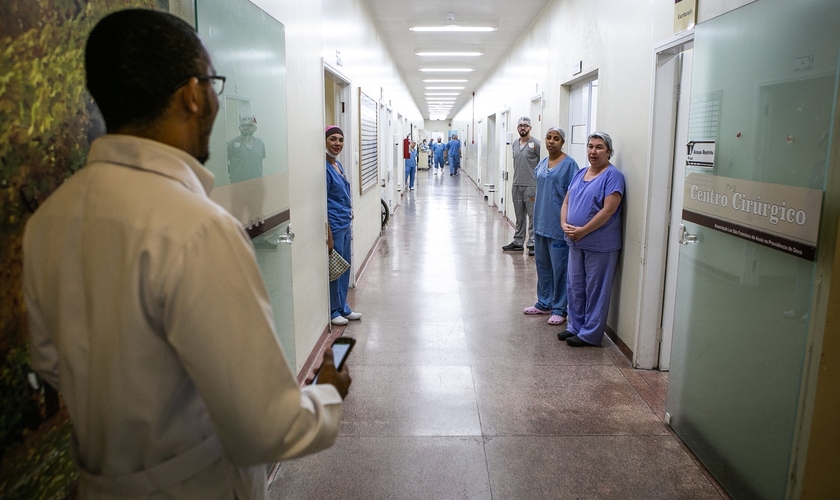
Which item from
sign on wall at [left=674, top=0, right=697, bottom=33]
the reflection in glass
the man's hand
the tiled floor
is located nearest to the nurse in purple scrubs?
the tiled floor

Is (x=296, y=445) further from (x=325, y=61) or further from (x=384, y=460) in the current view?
(x=325, y=61)

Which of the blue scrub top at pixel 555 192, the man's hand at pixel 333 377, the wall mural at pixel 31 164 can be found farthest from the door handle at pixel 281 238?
the blue scrub top at pixel 555 192

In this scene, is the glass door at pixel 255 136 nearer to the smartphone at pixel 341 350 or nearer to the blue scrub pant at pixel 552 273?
the smartphone at pixel 341 350

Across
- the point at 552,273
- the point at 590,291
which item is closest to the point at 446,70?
the point at 552,273

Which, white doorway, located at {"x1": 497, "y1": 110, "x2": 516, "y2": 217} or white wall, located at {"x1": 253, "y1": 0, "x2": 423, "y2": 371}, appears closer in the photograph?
white wall, located at {"x1": 253, "y1": 0, "x2": 423, "y2": 371}

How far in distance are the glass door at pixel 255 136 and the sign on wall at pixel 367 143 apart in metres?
3.36

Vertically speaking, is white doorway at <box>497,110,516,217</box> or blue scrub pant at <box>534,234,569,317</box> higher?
white doorway at <box>497,110,516,217</box>

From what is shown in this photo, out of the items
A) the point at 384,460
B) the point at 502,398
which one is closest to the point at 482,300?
the point at 502,398

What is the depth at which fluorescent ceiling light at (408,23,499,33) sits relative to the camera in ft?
25.2

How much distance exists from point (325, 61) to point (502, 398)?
264 cm

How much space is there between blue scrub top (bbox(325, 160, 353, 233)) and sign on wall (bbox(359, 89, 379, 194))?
1.64 meters

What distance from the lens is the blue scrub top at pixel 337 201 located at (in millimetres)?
4496

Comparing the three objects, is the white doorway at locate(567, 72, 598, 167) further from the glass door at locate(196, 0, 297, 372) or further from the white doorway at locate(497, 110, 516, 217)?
the white doorway at locate(497, 110, 516, 217)

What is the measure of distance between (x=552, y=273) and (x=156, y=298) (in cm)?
437
